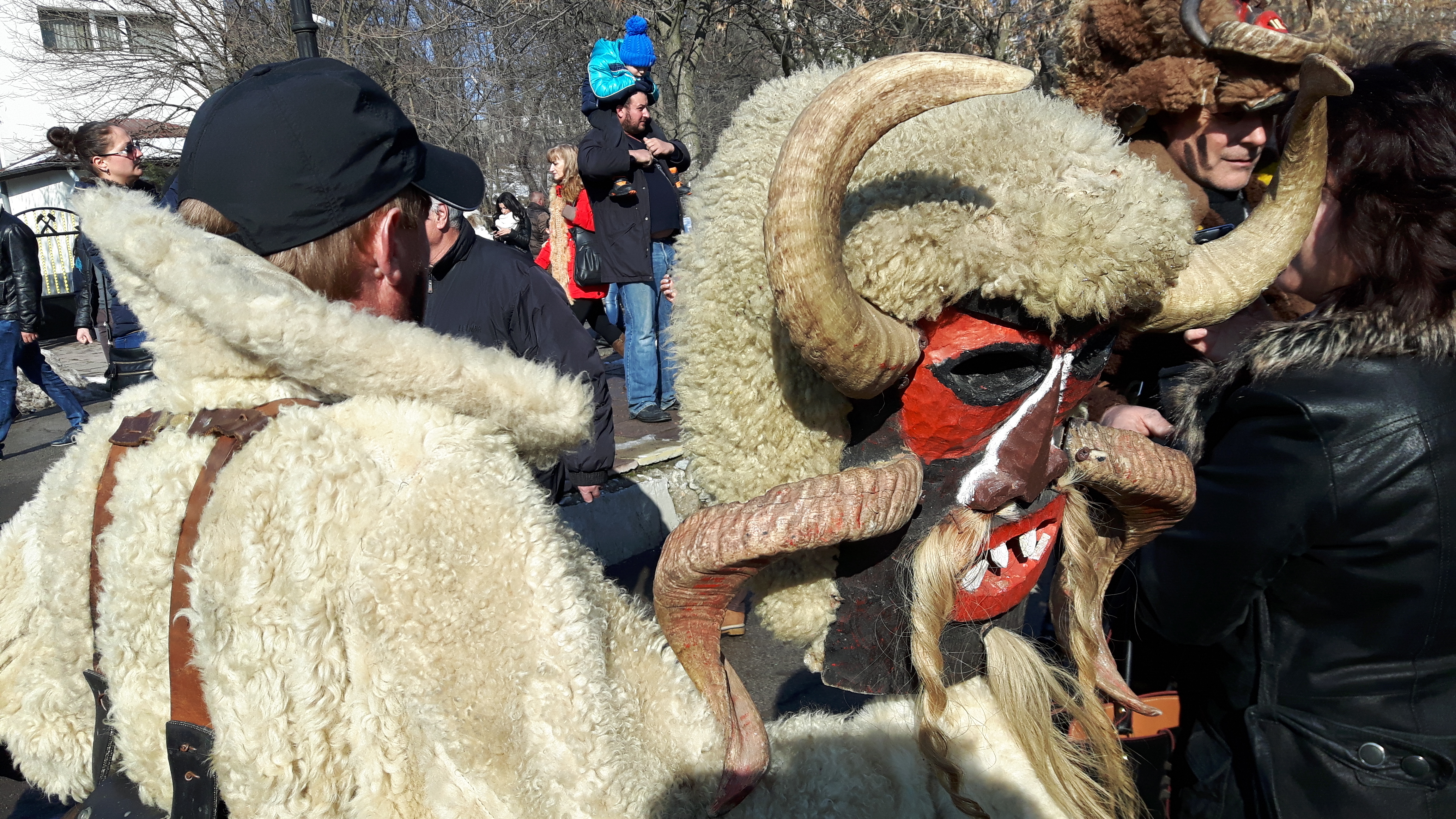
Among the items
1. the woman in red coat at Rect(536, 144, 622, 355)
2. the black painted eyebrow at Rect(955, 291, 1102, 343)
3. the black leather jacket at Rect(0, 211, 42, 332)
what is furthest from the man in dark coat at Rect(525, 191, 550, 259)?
the black painted eyebrow at Rect(955, 291, 1102, 343)

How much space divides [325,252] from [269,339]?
0.28 metres

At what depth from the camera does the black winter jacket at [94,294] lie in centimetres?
563

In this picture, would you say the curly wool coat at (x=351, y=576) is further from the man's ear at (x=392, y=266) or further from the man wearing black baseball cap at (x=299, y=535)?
the man's ear at (x=392, y=266)

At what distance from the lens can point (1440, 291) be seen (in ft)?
A: 5.52

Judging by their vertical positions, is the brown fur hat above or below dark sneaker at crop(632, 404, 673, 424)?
above

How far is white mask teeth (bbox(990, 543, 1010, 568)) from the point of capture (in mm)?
1670

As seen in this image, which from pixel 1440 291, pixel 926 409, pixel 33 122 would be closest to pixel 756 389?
pixel 926 409

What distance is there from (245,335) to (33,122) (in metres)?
33.1

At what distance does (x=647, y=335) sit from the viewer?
6.53 meters

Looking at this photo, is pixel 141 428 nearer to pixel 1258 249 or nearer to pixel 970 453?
pixel 970 453

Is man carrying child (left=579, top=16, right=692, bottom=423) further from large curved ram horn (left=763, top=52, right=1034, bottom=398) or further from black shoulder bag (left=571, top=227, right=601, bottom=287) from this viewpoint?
large curved ram horn (left=763, top=52, right=1034, bottom=398)

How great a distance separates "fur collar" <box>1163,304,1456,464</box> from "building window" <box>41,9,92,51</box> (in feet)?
49.1

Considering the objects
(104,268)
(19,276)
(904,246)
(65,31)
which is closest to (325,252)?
(904,246)

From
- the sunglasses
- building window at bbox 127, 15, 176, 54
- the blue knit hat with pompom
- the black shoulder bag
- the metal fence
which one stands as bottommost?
the metal fence
